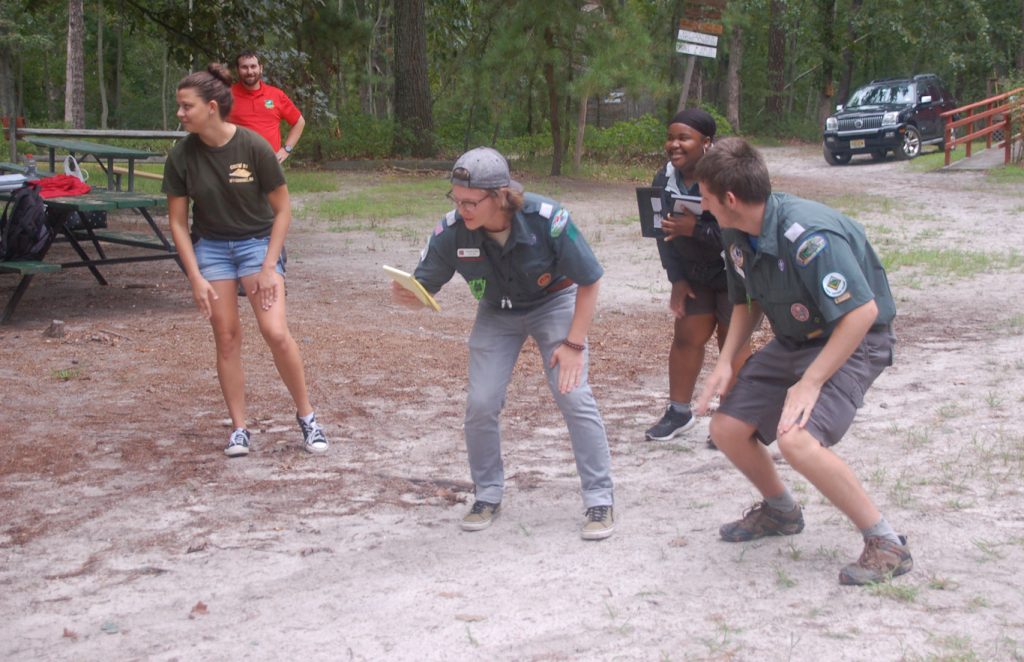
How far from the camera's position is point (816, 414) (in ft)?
12.2

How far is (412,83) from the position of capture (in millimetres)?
22969

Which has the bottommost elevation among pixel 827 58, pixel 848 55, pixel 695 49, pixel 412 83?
pixel 412 83

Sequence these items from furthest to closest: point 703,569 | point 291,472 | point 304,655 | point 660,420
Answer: point 660,420
point 291,472
point 703,569
point 304,655

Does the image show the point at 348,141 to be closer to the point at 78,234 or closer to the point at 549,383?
the point at 78,234

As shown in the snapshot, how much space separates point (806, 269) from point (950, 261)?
26.4 feet

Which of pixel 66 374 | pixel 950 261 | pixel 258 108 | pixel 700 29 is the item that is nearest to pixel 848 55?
pixel 700 29

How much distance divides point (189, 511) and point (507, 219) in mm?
1911

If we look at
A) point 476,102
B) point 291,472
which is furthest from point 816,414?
point 476,102

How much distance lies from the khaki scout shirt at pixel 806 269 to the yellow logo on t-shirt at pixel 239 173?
2.55 meters

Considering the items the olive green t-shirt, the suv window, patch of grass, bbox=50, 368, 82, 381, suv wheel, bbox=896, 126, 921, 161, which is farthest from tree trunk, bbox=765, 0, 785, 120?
the olive green t-shirt

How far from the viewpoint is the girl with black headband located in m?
5.22

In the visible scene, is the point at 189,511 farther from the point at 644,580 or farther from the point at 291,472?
the point at 644,580

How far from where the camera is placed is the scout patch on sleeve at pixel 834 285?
3.52 m

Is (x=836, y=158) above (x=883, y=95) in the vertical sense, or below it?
below
